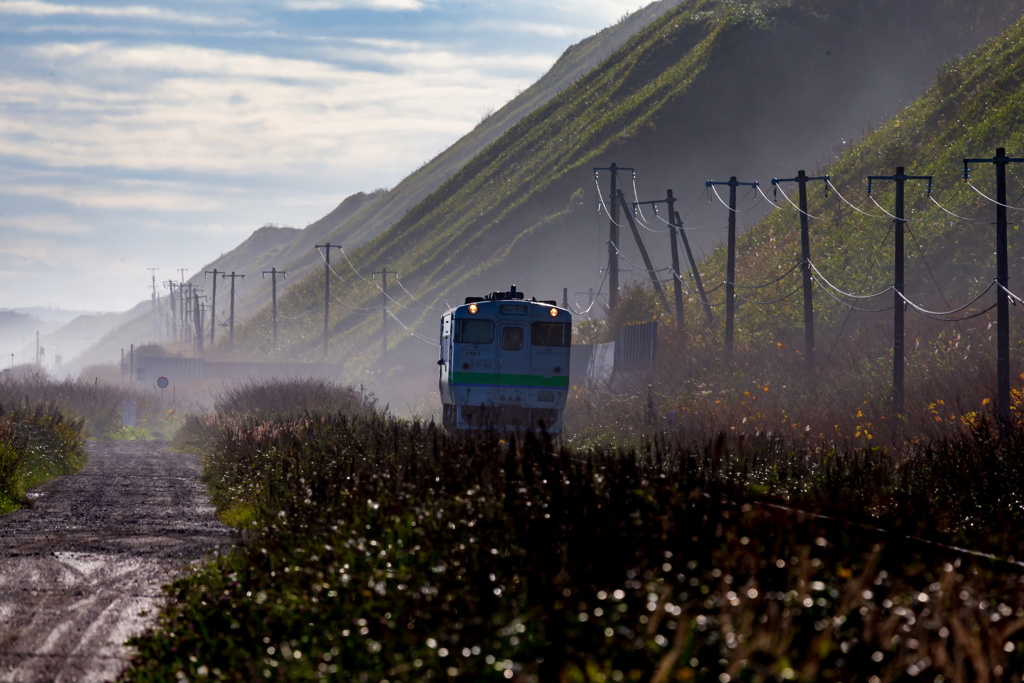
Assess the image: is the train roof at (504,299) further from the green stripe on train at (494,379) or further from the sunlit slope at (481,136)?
the sunlit slope at (481,136)

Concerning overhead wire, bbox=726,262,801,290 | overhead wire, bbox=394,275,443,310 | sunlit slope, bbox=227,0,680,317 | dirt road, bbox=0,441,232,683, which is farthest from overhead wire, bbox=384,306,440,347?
sunlit slope, bbox=227,0,680,317

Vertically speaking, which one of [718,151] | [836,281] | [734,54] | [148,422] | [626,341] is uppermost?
[734,54]

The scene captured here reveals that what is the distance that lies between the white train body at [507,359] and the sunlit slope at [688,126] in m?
41.7

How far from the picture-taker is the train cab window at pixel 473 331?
71.2ft

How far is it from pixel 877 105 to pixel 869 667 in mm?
70424

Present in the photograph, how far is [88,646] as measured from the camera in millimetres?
6512

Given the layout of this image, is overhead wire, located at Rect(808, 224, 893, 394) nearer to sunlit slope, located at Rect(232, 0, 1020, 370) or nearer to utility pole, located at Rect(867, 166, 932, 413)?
utility pole, located at Rect(867, 166, 932, 413)

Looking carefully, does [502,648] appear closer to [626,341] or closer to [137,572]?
[137,572]

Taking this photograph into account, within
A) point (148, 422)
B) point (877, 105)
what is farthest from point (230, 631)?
point (877, 105)

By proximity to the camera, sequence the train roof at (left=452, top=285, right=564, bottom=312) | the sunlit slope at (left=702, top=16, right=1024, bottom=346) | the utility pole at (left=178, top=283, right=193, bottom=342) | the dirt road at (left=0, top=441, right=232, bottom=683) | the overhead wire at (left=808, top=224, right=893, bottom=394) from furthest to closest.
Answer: the utility pole at (left=178, top=283, right=193, bottom=342) → the sunlit slope at (left=702, top=16, right=1024, bottom=346) → the overhead wire at (left=808, top=224, right=893, bottom=394) → the train roof at (left=452, top=285, right=564, bottom=312) → the dirt road at (left=0, top=441, right=232, bottom=683)

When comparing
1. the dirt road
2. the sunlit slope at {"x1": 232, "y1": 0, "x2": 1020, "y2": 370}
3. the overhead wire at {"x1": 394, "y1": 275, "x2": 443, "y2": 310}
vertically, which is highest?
the sunlit slope at {"x1": 232, "y1": 0, "x2": 1020, "y2": 370}

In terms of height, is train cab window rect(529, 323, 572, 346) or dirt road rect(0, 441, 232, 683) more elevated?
train cab window rect(529, 323, 572, 346)

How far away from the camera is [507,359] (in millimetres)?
21625

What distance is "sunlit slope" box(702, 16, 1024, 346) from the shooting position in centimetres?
3281
